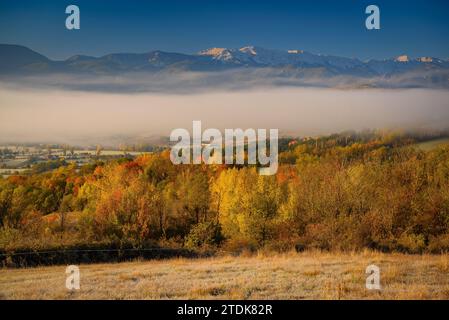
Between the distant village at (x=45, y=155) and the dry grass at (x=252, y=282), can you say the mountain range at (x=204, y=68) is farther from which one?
the dry grass at (x=252, y=282)

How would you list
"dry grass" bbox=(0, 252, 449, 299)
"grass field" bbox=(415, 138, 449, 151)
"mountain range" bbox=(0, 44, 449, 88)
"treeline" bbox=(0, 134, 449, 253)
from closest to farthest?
"dry grass" bbox=(0, 252, 449, 299) < "treeline" bbox=(0, 134, 449, 253) < "grass field" bbox=(415, 138, 449, 151) < "mountain range" bbox=(0, 44, 449, 88)

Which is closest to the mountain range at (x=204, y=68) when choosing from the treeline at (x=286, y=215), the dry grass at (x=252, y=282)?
the treeline at (x=286, y=215)

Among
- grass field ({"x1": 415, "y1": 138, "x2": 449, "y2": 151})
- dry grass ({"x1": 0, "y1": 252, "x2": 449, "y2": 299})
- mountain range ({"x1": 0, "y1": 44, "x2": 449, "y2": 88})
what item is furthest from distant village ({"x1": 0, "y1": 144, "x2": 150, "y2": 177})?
dry grass ({"x1": 0, "y1": 252, "x2": 449, "y2": 299})

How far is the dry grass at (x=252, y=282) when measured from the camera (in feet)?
44.4

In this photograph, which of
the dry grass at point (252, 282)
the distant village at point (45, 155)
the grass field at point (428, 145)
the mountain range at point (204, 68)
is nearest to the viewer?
the dry grass at point (252, 282)

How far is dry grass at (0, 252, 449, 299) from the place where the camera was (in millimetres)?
13523

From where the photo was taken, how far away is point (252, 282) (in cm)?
1559

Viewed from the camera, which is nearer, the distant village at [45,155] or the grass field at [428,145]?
the grass field at [428,145]

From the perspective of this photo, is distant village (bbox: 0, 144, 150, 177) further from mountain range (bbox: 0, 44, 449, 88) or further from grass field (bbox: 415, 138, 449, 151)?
grass field (bbox: 415, 138, 449, 151)

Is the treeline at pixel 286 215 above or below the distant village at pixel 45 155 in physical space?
below
